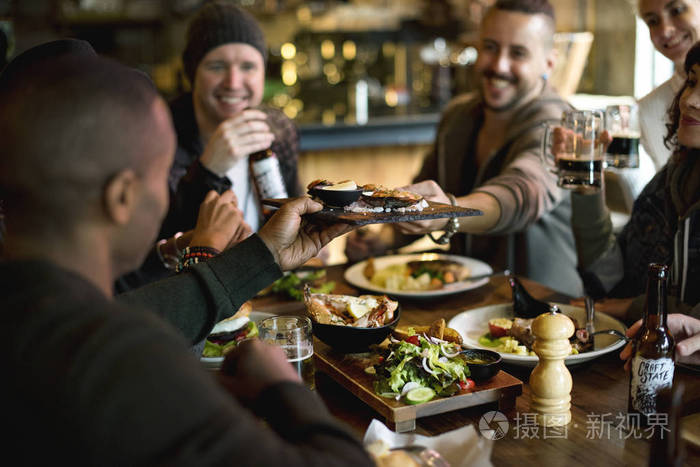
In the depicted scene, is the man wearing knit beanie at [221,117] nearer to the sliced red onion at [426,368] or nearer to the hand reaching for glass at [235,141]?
the hand reaching for glass at [235,141]

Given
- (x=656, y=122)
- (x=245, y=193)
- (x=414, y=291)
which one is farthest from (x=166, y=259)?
(x=656, y=122)

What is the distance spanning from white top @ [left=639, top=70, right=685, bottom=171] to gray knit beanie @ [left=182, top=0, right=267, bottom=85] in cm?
150

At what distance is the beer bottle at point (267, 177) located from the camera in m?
2.23

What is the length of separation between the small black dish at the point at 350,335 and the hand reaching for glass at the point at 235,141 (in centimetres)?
100

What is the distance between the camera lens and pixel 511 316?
176 centimetres

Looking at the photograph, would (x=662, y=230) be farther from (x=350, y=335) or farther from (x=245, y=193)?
(x=245, y=193)

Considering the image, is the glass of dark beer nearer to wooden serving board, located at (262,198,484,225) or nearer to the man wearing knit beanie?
wooden serving board, located at (262,198,484,225)

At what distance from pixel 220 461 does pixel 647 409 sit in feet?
2.72

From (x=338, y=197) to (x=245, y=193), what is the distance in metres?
1.18

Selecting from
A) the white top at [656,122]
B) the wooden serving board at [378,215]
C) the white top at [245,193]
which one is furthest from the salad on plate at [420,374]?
the white top at [656,122]

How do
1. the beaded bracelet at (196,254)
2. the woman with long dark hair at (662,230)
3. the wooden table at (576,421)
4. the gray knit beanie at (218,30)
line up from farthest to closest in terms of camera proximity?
the gray knit beanie at (218,30) < the woman with long dark hair at (662,230) < the beaded bracelet at (196,254) < the wooden table at (576,421)

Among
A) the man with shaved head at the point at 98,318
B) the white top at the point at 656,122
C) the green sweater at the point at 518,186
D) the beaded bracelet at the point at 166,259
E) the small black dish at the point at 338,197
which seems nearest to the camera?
the man with shaved head at the point at 98,318

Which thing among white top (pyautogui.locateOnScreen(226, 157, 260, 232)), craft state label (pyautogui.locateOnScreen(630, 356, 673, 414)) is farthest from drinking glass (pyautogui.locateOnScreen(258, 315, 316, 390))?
white top (pyautogui.locateOnScreen(226, 157, 260, 232))

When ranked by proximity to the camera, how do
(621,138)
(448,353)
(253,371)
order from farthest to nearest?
(621,138) → (448,353) → (253,371)
